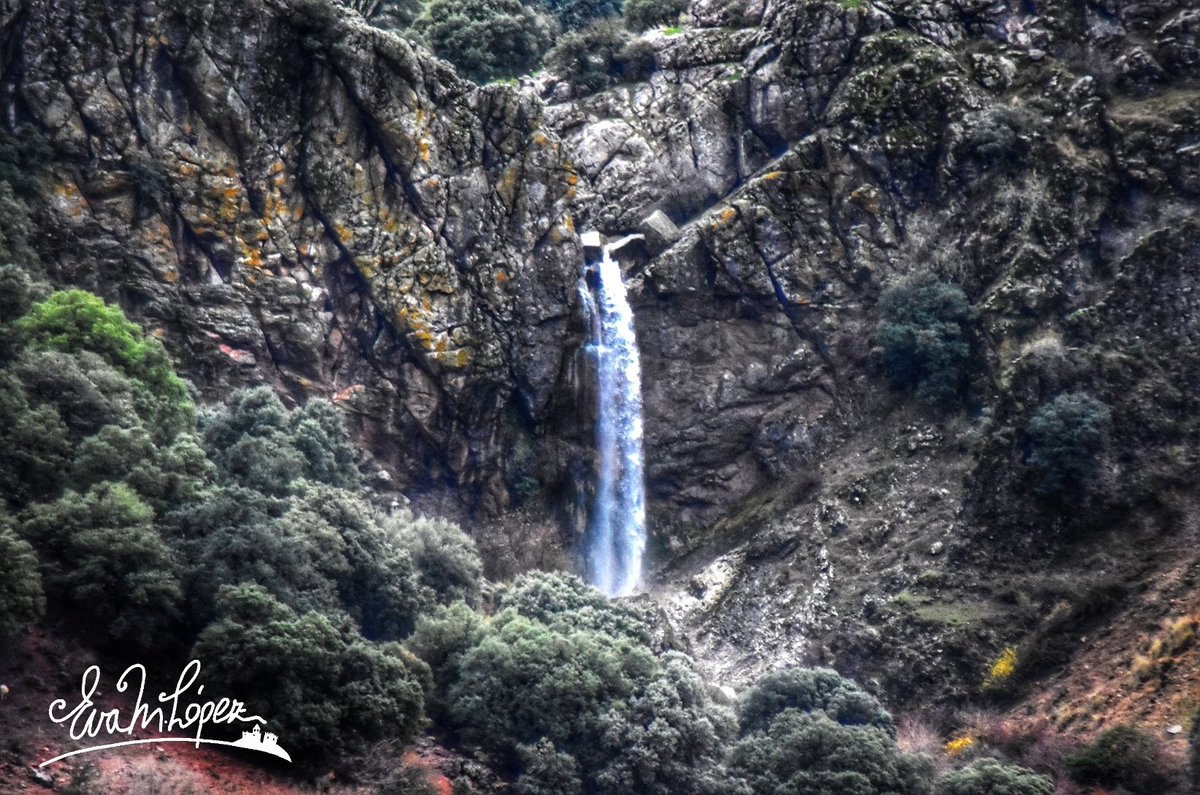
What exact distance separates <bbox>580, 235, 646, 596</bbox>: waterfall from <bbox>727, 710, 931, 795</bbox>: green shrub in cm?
1910

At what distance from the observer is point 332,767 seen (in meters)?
25.7

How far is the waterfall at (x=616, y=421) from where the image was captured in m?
49.1

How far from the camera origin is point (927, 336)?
45000mm

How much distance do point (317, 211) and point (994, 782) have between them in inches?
1162

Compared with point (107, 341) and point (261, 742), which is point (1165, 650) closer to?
point (261, 742)

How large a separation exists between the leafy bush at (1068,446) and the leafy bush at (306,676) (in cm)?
2219

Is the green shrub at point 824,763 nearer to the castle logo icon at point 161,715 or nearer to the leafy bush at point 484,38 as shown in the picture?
the castle logo icon at point 161,715

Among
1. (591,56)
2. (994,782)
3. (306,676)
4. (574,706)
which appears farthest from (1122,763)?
(591,56)

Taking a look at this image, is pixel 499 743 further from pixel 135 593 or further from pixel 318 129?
pixel 318 129

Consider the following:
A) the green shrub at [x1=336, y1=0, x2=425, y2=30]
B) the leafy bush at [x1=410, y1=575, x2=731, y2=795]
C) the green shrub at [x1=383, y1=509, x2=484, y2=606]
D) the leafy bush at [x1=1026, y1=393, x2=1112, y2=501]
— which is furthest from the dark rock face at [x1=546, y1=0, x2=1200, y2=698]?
the green shrub at [x1=336, y1=0, x2=425, y2=30]

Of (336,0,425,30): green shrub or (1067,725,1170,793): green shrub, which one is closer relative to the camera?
(1067,725,1170,793): green shrub

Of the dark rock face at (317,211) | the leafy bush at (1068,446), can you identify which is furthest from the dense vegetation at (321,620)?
the leafy bush at (1068,446)

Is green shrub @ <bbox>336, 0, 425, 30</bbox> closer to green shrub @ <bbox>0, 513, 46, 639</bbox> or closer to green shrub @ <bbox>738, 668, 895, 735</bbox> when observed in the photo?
green shrub @ <bbox>738, 668, 895, 735</bbox>

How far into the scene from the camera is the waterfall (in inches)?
1932
